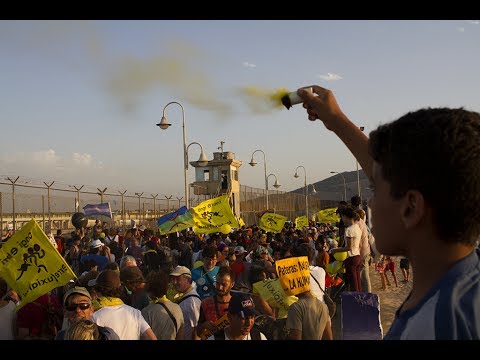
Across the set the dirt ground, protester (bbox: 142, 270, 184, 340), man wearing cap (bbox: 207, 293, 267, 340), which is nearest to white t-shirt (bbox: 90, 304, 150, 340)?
protester (bbox: 142, 270, 184, 340)

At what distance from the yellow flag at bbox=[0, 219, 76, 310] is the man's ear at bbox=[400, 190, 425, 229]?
563 centimetres

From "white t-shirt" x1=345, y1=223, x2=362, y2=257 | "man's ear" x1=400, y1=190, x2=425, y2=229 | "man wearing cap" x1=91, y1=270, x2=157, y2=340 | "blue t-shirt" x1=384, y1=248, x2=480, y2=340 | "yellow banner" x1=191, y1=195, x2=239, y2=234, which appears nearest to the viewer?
"blue t-shirt" x1=384, y1=248, x2=480, y2=340

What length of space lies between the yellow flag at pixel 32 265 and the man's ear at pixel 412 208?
18.5ft

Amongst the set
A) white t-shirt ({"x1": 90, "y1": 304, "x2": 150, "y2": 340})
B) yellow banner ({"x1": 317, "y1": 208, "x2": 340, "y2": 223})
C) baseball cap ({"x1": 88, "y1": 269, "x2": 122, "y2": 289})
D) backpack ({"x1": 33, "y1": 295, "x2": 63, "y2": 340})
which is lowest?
backpack ({"x1": 33, "y1": 295, "x2": 63, "y2": 340})

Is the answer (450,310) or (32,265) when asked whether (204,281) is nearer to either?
(32,265)

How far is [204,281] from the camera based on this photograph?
832cm

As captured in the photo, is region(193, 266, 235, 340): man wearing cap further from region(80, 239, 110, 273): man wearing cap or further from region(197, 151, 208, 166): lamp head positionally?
region(197, 151, 208, 166): lamp head

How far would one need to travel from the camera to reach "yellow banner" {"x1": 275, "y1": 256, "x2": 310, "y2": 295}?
264 inches

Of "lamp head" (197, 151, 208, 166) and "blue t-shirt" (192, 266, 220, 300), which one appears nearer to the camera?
"blue t-shirt" (192, 266, 220, 300)

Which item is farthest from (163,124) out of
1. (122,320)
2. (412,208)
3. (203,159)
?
(412,208)

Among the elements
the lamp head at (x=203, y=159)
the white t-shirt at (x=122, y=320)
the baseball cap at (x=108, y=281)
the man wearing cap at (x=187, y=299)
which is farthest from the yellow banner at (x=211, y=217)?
the lamp head at (x=203, y=159)

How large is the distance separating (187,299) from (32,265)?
200 centimetres

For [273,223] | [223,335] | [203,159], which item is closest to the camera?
[223,335]

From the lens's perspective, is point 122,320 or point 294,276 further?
point 294,276
